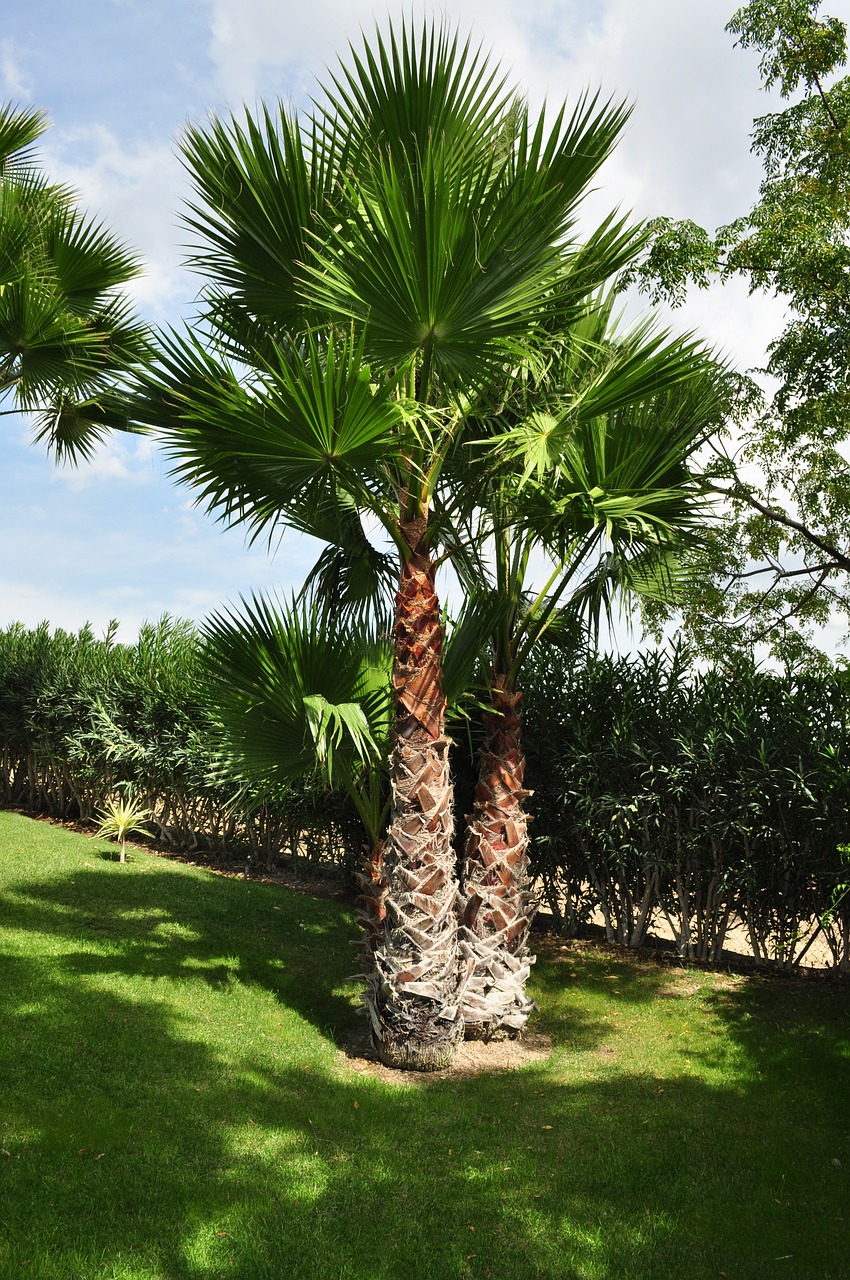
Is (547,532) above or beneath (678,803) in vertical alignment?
above

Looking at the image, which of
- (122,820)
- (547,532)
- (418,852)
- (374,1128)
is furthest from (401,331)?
(122,820)

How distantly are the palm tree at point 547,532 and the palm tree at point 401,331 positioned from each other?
320mm

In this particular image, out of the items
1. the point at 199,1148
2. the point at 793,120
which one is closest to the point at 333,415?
the point at 199,1148

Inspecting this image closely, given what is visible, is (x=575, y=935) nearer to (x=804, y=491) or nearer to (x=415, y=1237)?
(x=415, y=1237)

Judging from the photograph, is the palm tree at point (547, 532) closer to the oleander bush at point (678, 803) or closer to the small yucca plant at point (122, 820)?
the oleander bush at point (678, 803)

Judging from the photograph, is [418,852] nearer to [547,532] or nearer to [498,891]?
[498,891]

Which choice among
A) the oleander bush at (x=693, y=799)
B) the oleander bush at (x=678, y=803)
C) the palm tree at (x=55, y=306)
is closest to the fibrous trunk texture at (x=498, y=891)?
the oleander bush at (x=678, y=803)

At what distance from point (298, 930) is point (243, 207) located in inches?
242

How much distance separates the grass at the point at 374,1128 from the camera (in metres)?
4.04

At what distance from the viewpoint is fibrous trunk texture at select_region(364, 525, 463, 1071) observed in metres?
6.06

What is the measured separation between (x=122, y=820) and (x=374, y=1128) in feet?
23.9

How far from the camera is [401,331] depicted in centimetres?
526

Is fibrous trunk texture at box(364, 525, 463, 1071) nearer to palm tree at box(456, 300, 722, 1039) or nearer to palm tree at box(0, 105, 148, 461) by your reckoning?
palm tree at box(456, 300, 722, 1039)

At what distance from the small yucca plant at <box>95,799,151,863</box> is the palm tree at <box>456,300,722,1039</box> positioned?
571 cm
